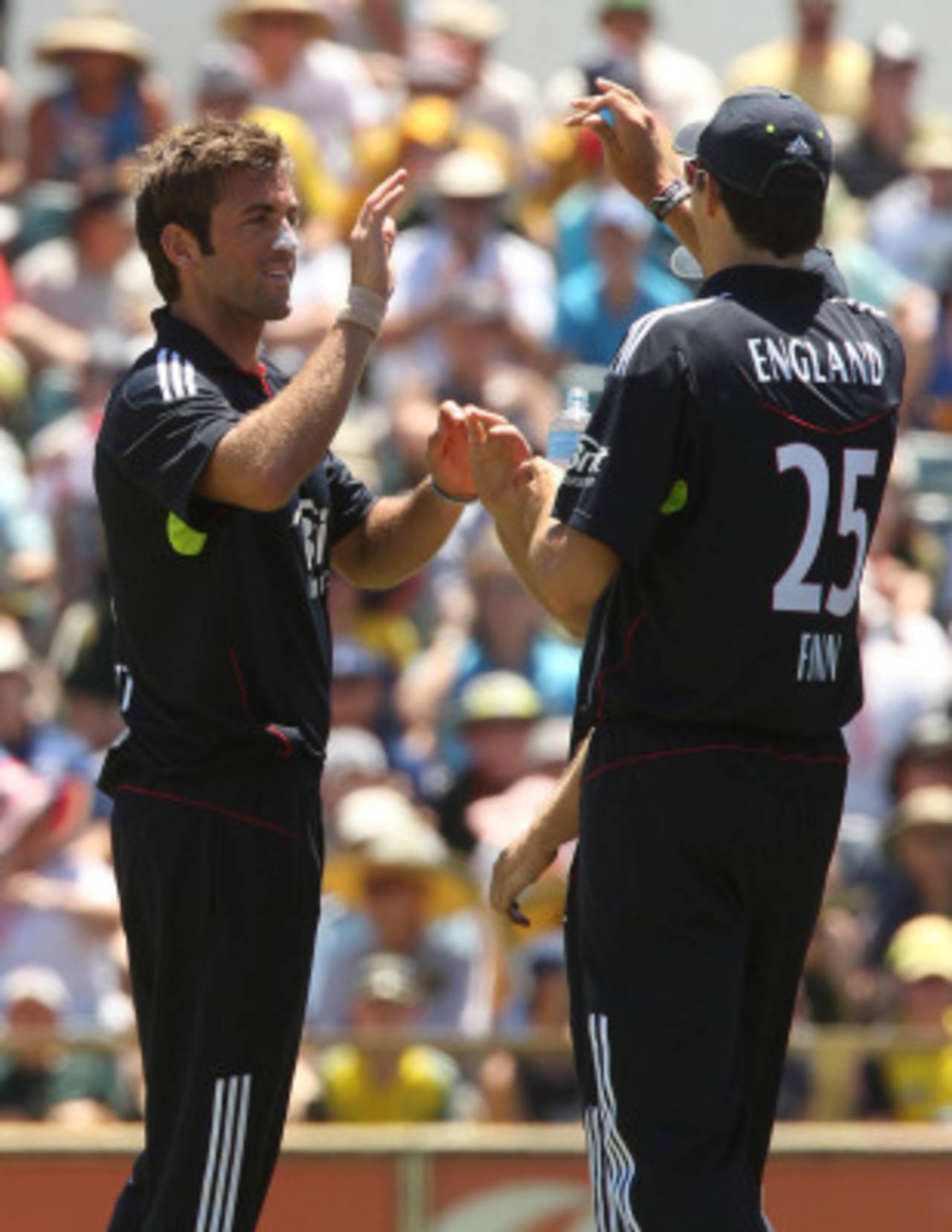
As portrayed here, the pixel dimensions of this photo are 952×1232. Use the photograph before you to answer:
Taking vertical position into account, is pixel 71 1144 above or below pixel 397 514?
below

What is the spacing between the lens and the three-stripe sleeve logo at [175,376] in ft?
15.4

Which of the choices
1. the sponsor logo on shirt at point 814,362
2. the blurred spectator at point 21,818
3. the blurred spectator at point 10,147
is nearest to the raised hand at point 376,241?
the sponsor logo on shirt at point 814,362

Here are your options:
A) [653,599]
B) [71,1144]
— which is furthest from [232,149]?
[71,1144]

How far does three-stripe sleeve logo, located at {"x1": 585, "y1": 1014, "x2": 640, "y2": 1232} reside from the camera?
452cm

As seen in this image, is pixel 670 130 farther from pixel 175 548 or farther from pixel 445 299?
pixel 175 548

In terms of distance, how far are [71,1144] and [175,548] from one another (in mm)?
2593

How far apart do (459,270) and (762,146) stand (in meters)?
6.68

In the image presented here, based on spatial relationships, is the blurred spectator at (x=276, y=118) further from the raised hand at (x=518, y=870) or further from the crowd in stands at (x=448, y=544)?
the raised hand at (x=518, y=870)

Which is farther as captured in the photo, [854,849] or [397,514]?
[854,849]

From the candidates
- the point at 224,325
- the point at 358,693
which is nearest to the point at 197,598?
the point at 224,325

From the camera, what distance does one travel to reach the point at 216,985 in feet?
15.5

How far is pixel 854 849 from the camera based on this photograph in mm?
9008

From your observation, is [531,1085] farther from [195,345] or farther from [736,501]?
[736,501]

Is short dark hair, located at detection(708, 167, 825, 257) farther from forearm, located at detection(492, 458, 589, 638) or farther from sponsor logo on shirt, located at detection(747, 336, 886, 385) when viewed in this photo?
forearm, located at detection(492, 458, 589, 638)
